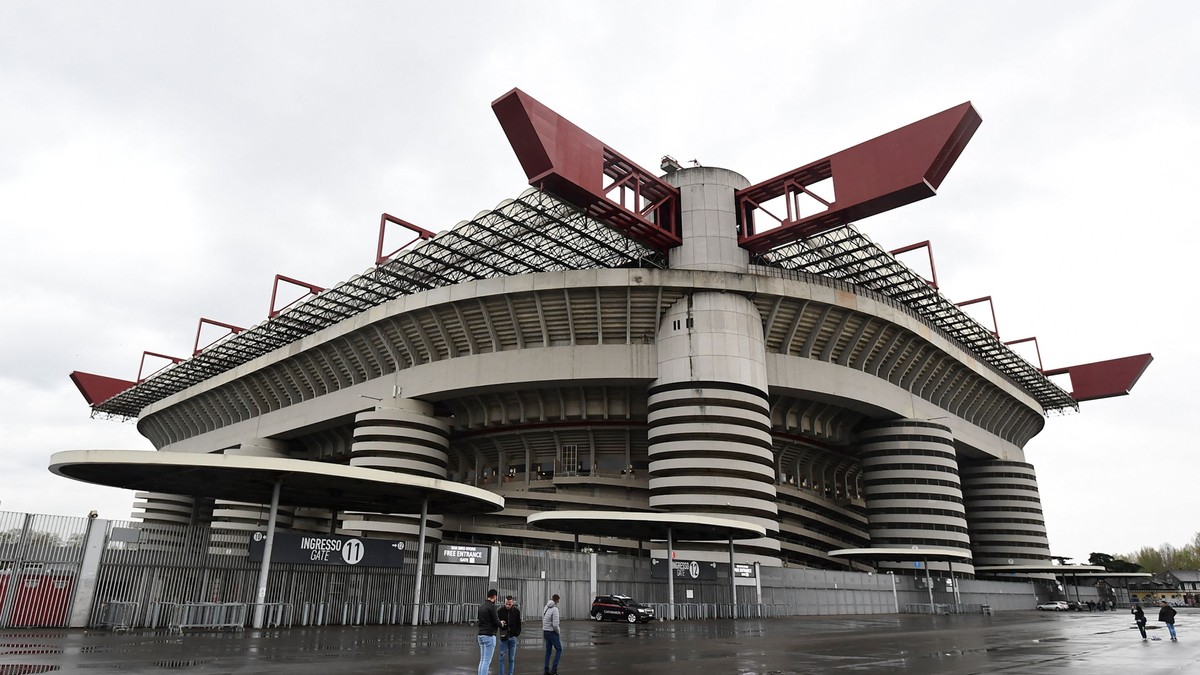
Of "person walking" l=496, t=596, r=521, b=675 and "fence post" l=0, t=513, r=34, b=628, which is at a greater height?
"fence post" l=0, t=513, r=34, b=628

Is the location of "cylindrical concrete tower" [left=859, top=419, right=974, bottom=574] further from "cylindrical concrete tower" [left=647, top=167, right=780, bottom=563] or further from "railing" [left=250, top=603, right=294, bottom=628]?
"railing" [left=250, top=603, right=294, bottom=628]

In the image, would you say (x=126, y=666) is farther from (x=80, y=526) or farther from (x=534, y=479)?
(x=534, y=479)

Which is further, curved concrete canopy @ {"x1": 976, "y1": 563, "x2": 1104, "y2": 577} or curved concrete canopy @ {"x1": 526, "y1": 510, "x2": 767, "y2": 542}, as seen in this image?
curved concrete canopy @ {"x1": 976, "y1": 563, "x2": 1104, "y2": 577}

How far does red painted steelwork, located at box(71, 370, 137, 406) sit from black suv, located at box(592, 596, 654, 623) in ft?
261

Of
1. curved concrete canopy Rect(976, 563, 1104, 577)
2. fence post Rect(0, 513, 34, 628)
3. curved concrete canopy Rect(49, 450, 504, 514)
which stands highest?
curved concrete canopy Rect(49, 450, 504, 514)

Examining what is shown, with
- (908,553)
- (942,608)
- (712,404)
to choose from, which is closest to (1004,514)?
(942,608)

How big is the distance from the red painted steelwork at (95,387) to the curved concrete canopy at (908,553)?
272ft

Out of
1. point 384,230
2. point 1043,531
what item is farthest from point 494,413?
point 1043,531

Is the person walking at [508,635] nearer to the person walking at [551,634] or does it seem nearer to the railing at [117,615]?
the person walking at [551,634]

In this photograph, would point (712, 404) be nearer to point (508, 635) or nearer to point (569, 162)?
point (569, 162)

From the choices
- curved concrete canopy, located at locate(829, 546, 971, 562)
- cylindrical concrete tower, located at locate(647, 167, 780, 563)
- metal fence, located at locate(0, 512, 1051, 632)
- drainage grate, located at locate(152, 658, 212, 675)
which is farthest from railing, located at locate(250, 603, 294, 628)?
curved concrete canopy, located at locate(829, 546, 971, 562)

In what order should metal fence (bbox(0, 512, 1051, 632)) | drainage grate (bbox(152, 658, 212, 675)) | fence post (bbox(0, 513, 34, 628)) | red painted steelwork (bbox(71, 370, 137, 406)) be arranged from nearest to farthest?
drainage grate (bbox(152, 658, 212, 675))
fence post (bbox(0, 513, 34, 628))
metal fence (bbox(0, 512, 1051, 632))
red painted steelwork (bbox(71, 370, 137, 406))

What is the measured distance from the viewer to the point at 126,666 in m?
13.5

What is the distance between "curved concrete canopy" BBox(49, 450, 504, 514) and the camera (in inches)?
843
